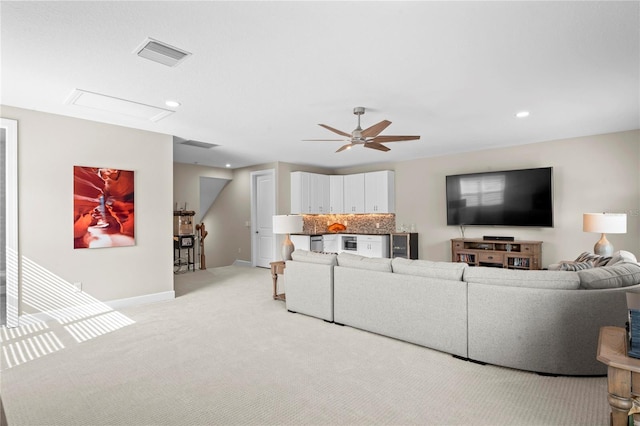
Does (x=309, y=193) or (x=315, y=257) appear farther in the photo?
(x=309, y=193)

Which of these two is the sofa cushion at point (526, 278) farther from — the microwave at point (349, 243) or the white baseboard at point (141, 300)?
the microwave at point (349, 243)

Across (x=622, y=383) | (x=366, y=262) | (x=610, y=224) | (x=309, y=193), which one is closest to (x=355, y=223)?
(x=309, y=193)

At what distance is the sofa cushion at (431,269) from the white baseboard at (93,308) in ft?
11.8

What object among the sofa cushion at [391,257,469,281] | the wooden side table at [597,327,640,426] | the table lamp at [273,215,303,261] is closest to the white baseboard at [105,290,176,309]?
the table lamp at [273,215,303,261]

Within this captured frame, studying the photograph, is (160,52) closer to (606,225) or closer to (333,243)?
(606,225)

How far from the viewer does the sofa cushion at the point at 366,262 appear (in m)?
3.56

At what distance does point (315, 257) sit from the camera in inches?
167

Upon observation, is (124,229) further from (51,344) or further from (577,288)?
(577,288)

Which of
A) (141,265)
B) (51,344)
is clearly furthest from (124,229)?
(51,344)

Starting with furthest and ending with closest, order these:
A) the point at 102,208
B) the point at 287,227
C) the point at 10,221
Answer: the point at 287,227 → the point at 102,208 → the point at 10,221

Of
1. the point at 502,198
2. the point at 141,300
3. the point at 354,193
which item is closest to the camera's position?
the point at 141,300

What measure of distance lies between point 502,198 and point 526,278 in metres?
3.95

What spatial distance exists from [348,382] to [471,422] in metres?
0.86

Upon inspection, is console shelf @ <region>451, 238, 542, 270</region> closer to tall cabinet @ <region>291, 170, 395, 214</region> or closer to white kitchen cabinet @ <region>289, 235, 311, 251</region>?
tall cabinet @ <region>291, 170, 395, 214</region>
